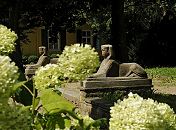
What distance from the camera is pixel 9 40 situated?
2.47 metres

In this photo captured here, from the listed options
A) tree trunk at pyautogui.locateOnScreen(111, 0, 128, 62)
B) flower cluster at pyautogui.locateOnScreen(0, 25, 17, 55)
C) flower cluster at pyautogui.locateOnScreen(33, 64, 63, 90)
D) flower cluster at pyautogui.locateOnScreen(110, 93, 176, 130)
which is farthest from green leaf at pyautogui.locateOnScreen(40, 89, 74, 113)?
tree trunk at pyautogui.locateOnScreen(111, 0, 128, 62)

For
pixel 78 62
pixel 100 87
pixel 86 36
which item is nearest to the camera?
pixel 78 62

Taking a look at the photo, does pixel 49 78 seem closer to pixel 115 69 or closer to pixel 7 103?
pixel 7 103

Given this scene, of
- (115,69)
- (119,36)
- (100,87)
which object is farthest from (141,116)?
(119,36)

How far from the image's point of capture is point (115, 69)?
464 inches

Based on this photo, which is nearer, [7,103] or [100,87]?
[7,103]

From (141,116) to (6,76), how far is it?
40 cm

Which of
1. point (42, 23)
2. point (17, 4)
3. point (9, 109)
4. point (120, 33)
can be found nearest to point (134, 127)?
point (9, 109)

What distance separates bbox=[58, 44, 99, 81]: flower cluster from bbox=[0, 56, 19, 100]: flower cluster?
86 centimetres

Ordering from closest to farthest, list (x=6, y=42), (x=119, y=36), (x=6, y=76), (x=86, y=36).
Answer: (x=6, y=76) < (x=6, y=42) < (x=119, y=36) < (x=86, y=36)

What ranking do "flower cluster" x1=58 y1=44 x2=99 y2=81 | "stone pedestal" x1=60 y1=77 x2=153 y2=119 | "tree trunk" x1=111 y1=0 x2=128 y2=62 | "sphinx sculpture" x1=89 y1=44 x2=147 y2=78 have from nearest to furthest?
"flower cluster" x1=58 y1=44 x2=99 y2=81, "stone pedestal" x1=60 y1=77 x2=153 y2=119, "sphinx sculpture" x1=89 y1=44 x2=147 y2=78, "tree trunk" x1=111 y1=0 x2=128 y2=62

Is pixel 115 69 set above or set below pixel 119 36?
below

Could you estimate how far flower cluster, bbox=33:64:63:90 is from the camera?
2363 millimetres

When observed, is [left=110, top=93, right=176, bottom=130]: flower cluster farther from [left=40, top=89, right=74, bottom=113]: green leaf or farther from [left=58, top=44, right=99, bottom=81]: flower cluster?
[left=58, top=44, right=99, bottom=81]: flower cluster
